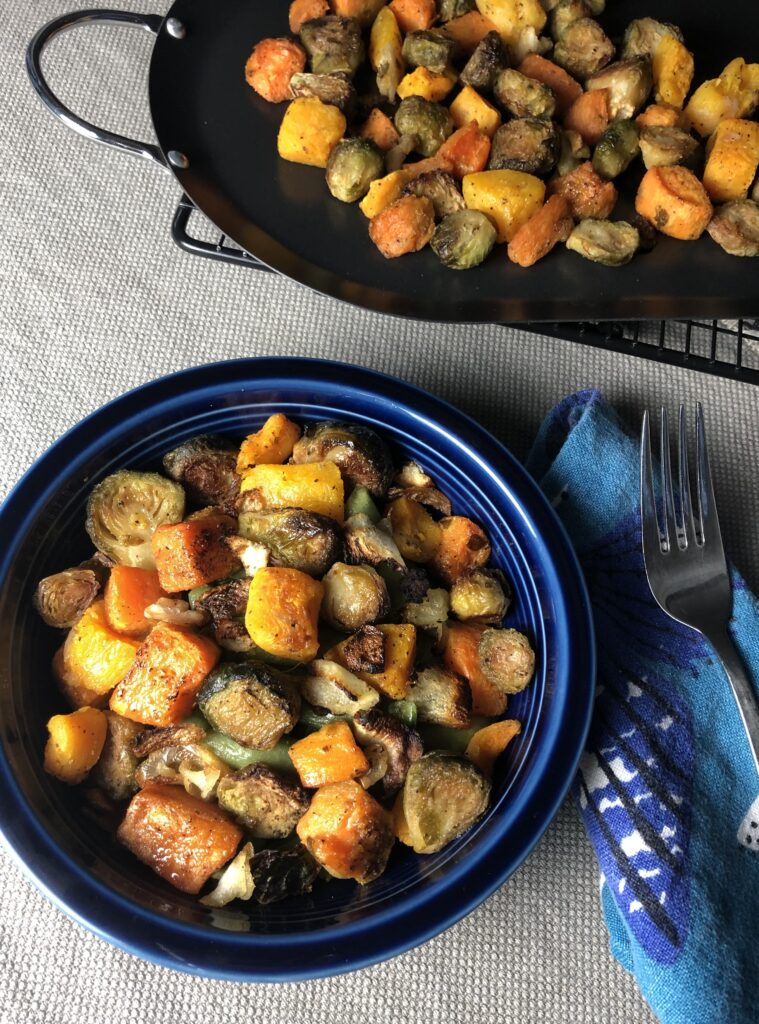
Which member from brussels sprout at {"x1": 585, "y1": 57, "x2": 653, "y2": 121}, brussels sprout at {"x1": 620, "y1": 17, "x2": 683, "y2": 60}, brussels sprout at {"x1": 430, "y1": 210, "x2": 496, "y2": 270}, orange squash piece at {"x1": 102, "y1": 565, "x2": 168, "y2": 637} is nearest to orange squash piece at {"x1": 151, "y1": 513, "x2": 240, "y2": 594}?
orange squash piece at {"x1": 102, "y1": 565, "x2": 168, "y2": 637}

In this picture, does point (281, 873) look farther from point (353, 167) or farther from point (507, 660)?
point (353, 167)

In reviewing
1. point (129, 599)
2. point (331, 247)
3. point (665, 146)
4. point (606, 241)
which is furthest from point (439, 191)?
point (129, 599)

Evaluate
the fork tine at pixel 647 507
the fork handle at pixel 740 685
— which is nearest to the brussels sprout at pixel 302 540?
the fork tine at pixel 647 507

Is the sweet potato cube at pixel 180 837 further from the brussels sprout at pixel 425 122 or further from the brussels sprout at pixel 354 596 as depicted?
the brussels sprout at pixel 425 122

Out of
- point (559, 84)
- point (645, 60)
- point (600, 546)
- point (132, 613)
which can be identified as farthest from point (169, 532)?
point (645, 60)

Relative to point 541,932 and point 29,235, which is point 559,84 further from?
point 541,932

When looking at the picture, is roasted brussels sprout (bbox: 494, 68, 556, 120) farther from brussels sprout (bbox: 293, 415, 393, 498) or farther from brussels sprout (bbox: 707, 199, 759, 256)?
brussels sprout (bbox: 293, 415, 393, 498)
